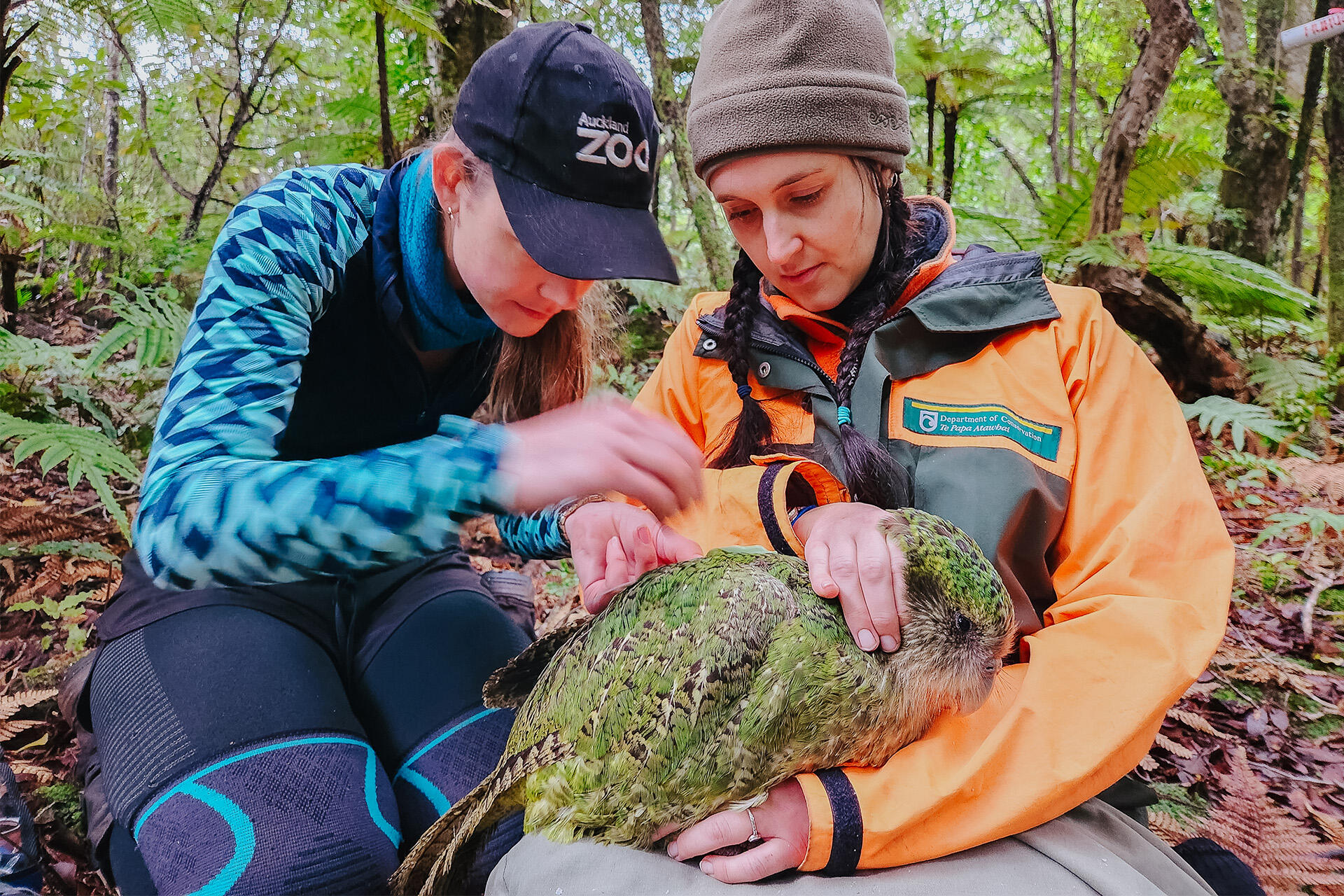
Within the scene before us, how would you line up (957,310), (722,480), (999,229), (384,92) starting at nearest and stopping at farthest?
(957,310) → (722,480) → (384,92) → (999,229)

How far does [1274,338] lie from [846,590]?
7.56m

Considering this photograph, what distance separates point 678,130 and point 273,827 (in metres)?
5.85

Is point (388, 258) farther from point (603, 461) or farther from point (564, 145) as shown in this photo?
point (603, 461)

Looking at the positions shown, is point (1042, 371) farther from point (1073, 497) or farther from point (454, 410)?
point (454, 410)

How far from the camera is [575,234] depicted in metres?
1.97

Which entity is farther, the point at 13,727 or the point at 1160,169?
the point at 1160,169

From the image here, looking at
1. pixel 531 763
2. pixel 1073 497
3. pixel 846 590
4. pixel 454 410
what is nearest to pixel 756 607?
pixel 846 590

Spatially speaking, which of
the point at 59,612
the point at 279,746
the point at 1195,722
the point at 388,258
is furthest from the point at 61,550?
the point at 1195,722

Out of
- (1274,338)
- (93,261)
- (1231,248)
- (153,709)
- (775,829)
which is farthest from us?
(1231,248)

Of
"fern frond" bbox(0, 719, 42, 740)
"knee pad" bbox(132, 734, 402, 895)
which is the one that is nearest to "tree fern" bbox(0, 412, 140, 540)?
"fern frond" bbox(0, 719, 42, 740)

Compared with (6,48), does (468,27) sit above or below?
above

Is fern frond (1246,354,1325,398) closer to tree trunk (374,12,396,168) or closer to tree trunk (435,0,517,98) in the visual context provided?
tree trunk (435,0,517,98)

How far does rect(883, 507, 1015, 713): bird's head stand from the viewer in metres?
1.78

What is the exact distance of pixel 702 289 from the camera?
7.21 m
